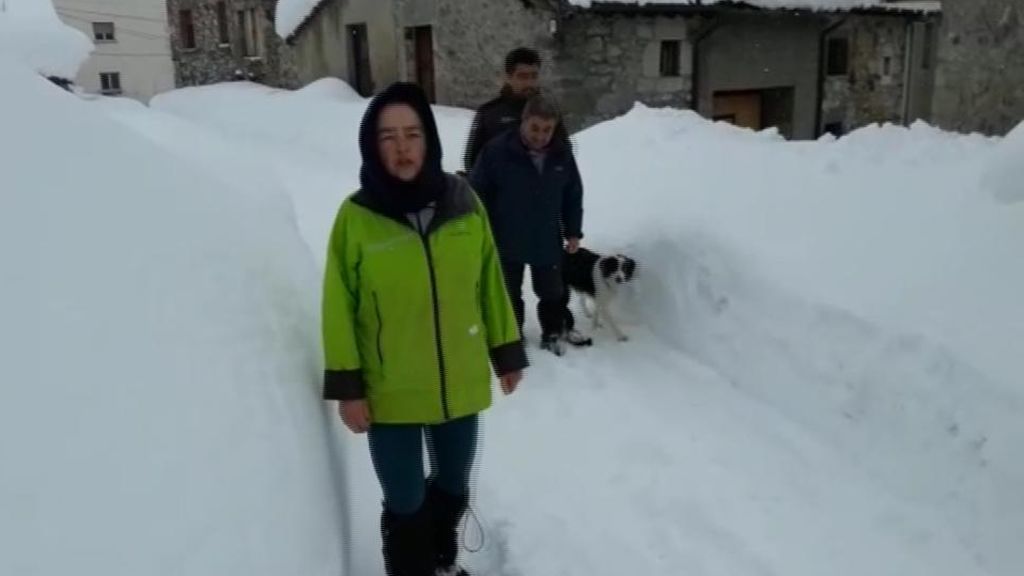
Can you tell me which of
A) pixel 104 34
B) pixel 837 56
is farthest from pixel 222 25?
pixel 837 56

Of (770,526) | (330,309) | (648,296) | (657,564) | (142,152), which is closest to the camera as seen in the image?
(330,309)

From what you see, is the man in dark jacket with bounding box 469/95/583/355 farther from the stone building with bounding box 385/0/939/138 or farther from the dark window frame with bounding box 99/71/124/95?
the dark window frame with bounding box 99/71/124/95

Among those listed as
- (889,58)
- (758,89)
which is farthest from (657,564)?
(889,58)

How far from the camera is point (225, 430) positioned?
1989 millimetres

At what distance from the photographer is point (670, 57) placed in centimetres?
1437

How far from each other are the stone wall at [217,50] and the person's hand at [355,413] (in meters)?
26.9

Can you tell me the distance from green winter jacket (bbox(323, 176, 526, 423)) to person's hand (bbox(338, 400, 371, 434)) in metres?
0.02

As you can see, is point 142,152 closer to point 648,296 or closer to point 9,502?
point 9,502

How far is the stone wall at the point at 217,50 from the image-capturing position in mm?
28562

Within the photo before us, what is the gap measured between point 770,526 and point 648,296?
8.43 ft

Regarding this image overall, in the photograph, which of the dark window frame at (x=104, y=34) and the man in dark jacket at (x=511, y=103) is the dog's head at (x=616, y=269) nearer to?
the man in dark jacket at (x=511, y=103)

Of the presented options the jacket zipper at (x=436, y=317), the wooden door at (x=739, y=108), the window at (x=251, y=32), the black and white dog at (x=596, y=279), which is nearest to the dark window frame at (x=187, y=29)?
the window at (x=251, y=32)

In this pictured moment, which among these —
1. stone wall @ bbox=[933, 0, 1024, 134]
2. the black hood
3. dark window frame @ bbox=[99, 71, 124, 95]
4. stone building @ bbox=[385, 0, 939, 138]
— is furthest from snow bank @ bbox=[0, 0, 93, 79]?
dark window frame @ bbox=[99, 71, 124, 95]

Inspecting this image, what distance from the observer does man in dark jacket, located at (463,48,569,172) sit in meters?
5.02
